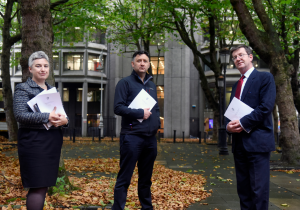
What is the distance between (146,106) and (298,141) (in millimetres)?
7683

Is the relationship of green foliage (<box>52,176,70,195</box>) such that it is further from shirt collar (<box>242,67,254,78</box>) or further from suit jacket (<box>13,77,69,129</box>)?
shirt collar (<box>242,67,254,78</box>)

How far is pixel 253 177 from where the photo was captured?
3.55 m

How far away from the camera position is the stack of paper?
327 cm

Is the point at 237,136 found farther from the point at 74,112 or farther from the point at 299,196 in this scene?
the point at 74,112

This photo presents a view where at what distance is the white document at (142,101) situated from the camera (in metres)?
3.99

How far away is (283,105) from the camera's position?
9.70 metres

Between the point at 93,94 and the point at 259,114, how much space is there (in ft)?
113

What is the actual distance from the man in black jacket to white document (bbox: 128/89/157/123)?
0.25ft

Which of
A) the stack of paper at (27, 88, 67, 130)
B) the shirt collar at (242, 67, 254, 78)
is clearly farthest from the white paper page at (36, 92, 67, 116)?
the shirt collar at (242, 67, 254, 78)

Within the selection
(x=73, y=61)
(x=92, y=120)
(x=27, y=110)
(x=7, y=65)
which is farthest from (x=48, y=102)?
(x=92, y=120)

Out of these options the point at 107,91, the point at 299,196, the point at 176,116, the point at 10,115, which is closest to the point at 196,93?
the point at 176,116

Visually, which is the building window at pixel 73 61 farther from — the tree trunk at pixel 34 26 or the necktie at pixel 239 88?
the necktie at pixel 239 88

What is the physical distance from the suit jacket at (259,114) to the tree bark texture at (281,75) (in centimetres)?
666

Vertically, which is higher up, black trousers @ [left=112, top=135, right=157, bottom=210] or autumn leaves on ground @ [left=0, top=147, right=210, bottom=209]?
black trousers @ [left=112, top=135, right=157, bottom=210]
